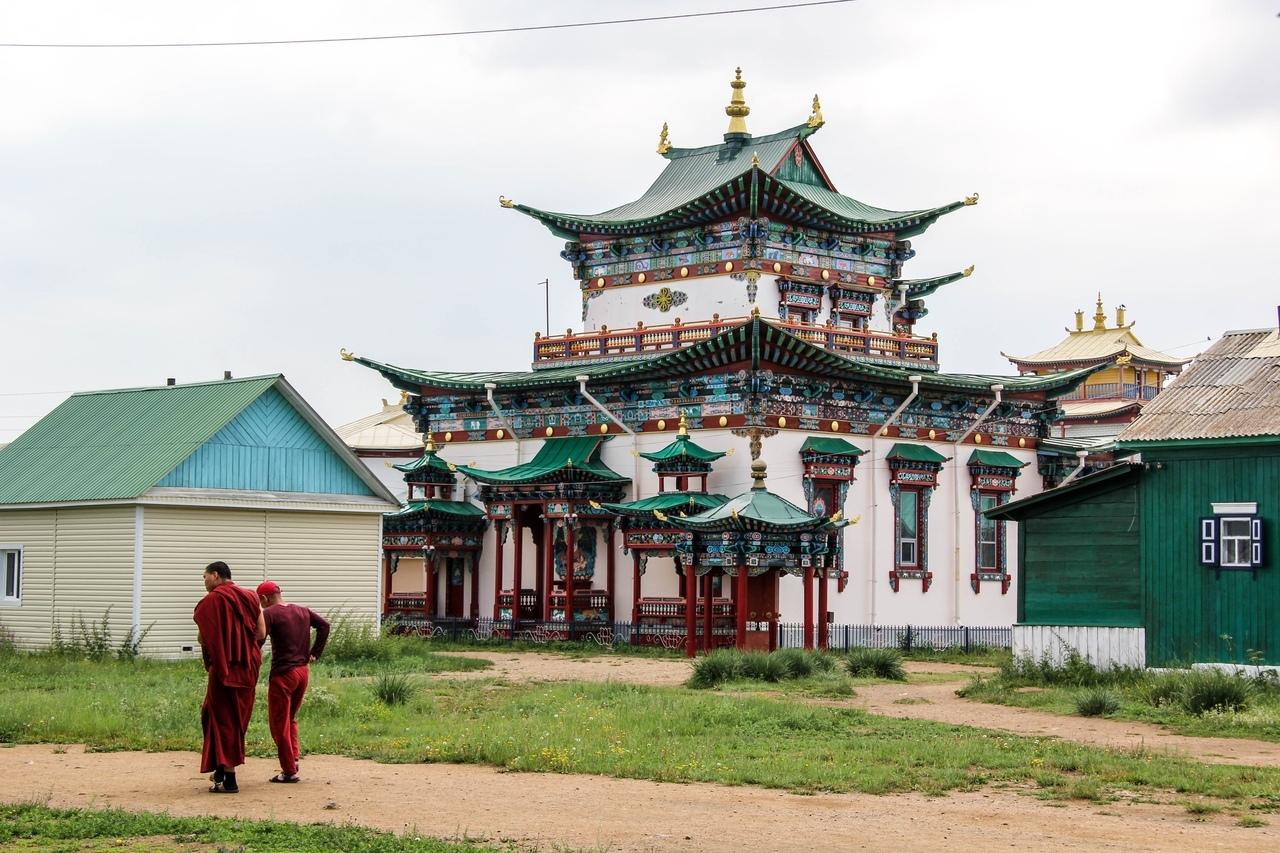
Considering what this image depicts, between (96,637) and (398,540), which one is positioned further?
(398,540)

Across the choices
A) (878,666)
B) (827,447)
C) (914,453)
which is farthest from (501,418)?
(878,666)

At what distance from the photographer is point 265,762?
53.2 feet

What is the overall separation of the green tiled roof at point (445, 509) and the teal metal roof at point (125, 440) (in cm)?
775

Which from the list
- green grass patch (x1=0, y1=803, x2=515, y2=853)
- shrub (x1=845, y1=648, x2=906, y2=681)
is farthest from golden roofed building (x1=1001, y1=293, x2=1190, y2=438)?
green grass patch (x1=0, y1=803, x2=515, y2=853)

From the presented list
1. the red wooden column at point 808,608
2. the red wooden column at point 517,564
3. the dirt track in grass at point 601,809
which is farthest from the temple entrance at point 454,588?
the dirt track in grass at point 601,809

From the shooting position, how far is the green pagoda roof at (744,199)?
132 feet

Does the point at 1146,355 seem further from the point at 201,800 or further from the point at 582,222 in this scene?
the point at 201,800

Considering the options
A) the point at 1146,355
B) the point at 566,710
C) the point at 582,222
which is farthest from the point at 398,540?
the point at 1146,355

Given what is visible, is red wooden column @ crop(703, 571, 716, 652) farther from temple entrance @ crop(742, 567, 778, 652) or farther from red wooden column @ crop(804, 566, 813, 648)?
red wooden column @ crop(804, 566, 813, 648)

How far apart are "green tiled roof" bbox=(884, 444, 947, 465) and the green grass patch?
2780 centimetres

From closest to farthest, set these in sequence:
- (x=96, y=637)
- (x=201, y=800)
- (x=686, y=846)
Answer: (x=686, y=846) → (x=201, y=800) → (x=96, y=637)

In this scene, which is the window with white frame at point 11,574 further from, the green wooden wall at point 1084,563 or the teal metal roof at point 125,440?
the green wooden wall at point 1084,563

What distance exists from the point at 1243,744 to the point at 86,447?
21.3 meters

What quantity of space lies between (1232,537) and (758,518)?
9208mm
